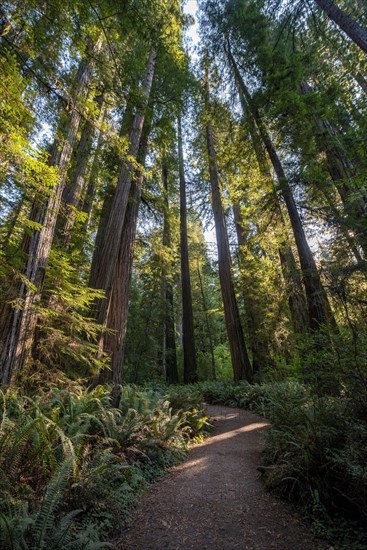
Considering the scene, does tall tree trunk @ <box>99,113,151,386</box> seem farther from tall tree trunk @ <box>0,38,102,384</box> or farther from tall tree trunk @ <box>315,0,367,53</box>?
tall tree trunk @ <box>315,0,367,53</box>

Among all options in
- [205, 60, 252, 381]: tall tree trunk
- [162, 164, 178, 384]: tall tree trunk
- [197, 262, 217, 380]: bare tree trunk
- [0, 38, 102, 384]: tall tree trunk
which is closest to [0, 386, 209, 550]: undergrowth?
[0, 38, 102, 384]: tall tree trunk

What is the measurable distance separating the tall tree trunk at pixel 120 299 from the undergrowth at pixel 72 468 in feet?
4.97

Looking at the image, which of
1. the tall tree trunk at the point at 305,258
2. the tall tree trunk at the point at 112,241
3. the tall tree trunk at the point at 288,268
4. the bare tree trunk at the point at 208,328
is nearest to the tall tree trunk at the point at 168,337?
the bare tree trunk at the point at 208,328

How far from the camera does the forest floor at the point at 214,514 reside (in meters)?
2.18

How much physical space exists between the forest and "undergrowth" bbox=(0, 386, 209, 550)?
20 mm

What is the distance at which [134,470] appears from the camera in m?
3.11

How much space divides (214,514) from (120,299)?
15.3 ft

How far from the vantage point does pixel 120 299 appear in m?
6.46

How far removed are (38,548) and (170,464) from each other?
238cm

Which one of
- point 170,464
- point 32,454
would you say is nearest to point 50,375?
point 32,454

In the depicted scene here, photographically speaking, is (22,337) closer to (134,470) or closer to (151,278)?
(134,470)

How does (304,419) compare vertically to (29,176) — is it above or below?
below

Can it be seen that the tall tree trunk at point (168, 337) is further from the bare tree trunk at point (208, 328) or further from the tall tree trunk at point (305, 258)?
the tall tree trunk at point (305, 258)

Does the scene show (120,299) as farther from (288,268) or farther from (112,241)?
(288,268)
